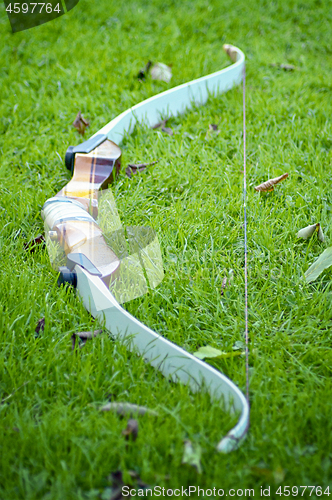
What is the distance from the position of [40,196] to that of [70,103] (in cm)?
105

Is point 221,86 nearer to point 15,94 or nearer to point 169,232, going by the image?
point 15,94

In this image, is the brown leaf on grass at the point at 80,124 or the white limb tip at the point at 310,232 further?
the brown leaf on grass at the point at 80,124

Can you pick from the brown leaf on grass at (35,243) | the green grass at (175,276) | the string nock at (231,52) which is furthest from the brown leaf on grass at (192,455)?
the string nock at (231,52)

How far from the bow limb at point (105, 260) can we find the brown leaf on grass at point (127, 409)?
0.14 meters

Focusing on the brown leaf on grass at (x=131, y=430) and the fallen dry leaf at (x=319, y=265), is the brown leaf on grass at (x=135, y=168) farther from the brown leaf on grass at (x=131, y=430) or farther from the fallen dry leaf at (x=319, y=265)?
the brown leaf on grass at (x=131, y=430)

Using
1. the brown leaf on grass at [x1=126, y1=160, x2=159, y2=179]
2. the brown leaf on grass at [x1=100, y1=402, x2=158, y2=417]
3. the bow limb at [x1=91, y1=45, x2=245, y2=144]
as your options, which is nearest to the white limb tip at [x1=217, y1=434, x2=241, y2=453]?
the brown leaf on grass at [x1=100, y1=402, x2=158, y2=417]

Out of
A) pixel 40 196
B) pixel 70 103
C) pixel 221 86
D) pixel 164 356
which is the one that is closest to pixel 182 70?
pixel 221 86

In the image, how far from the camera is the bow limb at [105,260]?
1122mm

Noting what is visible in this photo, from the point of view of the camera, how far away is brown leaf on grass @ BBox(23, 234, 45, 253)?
1.71 meters

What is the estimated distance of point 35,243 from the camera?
172 cm

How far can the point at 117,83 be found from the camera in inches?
119

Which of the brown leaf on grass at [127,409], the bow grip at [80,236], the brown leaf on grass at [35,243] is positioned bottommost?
the brown leaf on grass at [127,409]

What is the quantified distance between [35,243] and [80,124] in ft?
3.73

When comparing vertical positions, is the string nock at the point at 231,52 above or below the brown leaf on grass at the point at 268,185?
above
